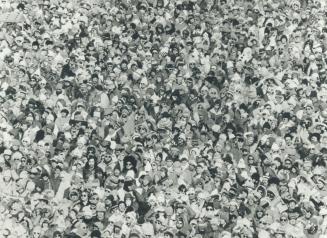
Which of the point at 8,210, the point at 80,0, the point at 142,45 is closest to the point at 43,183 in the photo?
the point at 8,210

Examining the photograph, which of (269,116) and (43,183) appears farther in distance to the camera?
(269,116)

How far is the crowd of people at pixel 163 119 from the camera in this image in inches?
196

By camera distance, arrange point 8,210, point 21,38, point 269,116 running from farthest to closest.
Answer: point 21,38 → point 269,116 → point 8,210

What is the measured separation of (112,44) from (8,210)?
222cm

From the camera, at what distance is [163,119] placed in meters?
5.52

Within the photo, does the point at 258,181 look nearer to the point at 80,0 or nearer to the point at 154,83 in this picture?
the point at 154,83

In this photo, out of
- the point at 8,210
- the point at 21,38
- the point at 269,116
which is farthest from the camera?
the point at 21,38

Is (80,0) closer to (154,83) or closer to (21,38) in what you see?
(21,38)

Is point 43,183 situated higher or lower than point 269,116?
lower

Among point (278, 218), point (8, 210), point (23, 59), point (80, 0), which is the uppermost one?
point (80, 0)

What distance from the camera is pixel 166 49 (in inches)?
237

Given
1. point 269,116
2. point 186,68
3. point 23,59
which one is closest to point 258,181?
point 269,116

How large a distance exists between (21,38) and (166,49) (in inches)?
65.8

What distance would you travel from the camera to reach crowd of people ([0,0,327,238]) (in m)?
4.97
